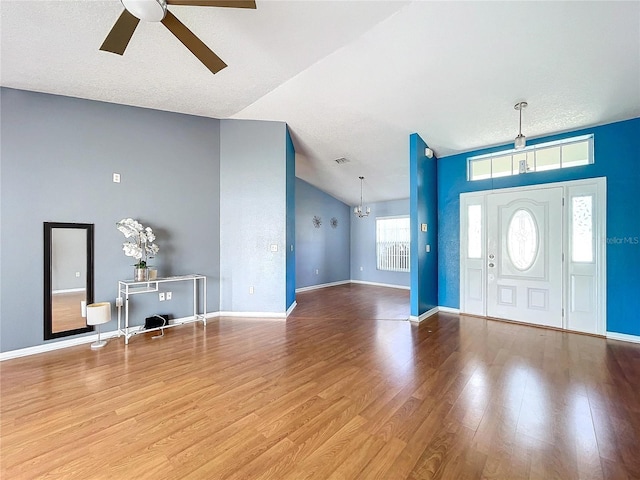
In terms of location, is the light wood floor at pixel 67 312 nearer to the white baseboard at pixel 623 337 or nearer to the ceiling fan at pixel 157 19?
the ceiling fan at pixel 157 19

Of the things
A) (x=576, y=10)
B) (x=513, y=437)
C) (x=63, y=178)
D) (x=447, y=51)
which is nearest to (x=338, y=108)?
(x=447, y=51)

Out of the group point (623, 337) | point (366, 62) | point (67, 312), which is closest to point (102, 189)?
point (67, 312)

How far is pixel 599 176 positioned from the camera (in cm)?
369

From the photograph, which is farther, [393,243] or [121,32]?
[393,243]

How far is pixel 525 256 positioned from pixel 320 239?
488 centimetres

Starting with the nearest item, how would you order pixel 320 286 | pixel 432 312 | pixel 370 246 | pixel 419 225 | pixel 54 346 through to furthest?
pixel 54 346, pixel 419 225, pixel 432 312, pixel 320 286, pixel 370 246

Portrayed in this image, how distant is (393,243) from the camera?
309 inches

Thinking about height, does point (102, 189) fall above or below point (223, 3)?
below

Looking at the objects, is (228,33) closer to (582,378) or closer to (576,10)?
(576,10)

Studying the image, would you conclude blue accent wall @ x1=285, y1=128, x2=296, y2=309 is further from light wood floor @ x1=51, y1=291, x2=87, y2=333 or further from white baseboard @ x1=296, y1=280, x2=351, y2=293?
light wood floor @ x1=51, y1=291, x2=87, y2=333

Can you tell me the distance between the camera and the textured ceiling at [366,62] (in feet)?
7.57

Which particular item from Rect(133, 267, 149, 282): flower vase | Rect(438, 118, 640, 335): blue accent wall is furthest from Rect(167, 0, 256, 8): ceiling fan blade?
Rect(438, 118, 640, 335): blue accent wall

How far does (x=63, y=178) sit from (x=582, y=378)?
6.10 metres

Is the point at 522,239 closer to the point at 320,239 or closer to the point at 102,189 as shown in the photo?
the point at 320,239
